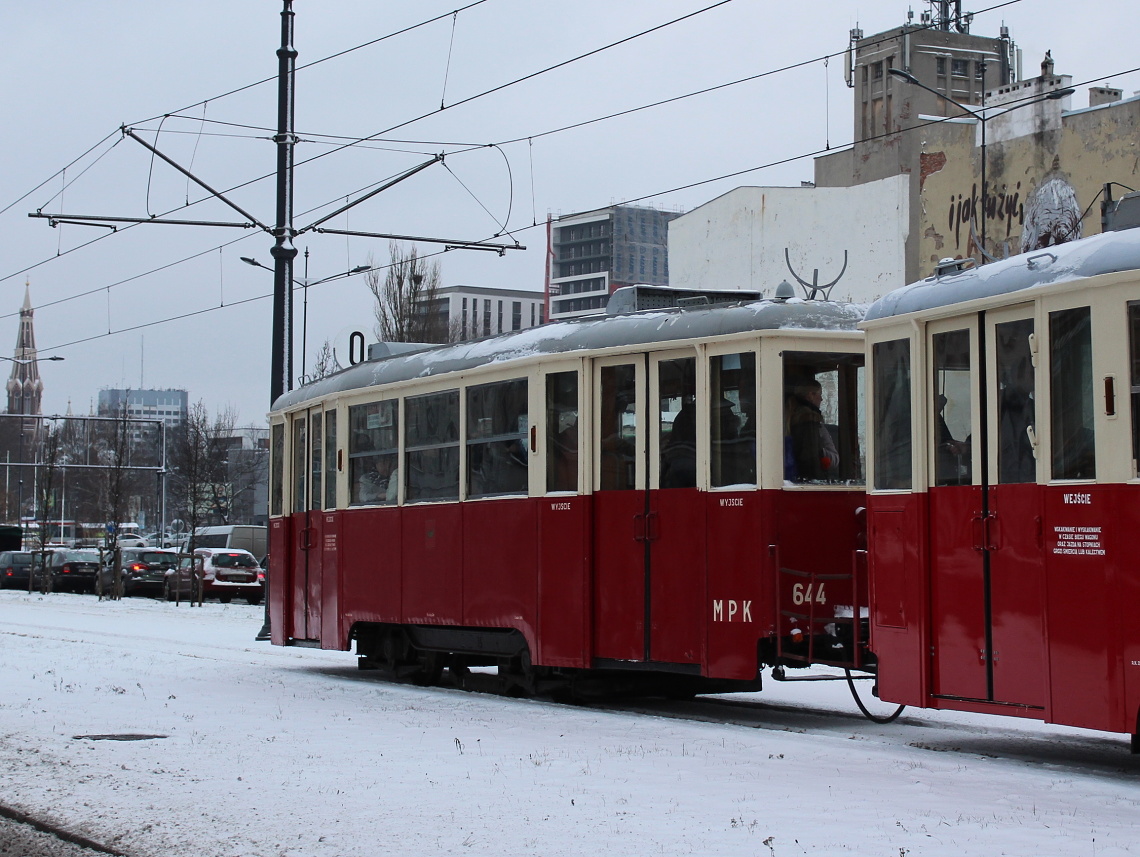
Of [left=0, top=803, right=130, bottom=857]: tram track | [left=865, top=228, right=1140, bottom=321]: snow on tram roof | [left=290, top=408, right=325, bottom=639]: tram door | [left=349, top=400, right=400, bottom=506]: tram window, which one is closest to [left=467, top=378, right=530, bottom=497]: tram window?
[left=349, top=400, right=400, bottom=506]: tram window

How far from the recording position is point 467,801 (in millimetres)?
7699

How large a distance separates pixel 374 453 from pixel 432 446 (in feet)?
4.13

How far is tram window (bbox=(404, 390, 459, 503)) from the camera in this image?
14.0 m

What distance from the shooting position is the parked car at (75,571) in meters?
45.5

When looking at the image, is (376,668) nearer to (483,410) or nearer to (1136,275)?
(483,410)

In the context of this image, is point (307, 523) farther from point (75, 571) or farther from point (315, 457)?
point (75, 571)

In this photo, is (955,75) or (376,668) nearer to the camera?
(376,668)

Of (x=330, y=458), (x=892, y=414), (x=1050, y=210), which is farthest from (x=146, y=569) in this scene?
(x=892, y=414)

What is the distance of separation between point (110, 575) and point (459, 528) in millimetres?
32071

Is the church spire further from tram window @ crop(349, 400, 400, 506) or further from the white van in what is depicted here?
tram window @ crop(349, 400, 400, 506)

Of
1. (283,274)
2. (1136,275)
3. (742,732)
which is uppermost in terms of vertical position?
(283,274)

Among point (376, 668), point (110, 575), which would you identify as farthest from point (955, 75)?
point (376, 668)

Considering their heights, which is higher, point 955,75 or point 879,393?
point 955,75

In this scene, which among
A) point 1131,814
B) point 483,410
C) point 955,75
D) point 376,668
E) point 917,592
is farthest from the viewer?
point 955,75
